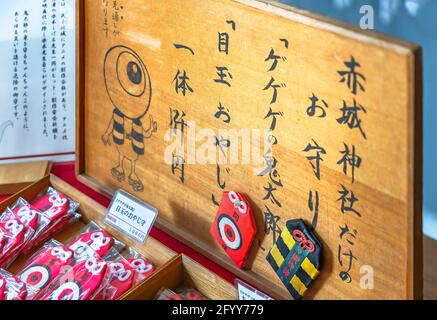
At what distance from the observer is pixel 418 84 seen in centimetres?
104

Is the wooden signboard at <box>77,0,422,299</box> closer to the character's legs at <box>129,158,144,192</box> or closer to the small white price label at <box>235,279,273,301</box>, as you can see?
the character's legs at <box>129,158,144,192</box>

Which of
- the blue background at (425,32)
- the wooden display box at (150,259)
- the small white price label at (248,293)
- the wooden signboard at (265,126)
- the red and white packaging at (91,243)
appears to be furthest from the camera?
the blue background at (425,32)

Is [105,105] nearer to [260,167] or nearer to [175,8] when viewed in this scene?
[175,8]

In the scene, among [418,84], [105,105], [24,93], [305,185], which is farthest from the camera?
[24,93]

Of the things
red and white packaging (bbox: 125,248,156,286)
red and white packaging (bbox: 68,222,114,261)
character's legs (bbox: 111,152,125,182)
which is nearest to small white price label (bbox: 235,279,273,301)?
red and white packaging (bbox: 125,248,156,286)

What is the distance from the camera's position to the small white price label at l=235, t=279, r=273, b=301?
1240mm

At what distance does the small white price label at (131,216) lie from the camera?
1447mm

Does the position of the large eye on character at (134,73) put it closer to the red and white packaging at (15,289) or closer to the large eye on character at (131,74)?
the large eye on character at (131,74)

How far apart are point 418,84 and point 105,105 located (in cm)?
87

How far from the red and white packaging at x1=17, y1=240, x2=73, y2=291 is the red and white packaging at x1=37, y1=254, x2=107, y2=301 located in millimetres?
A: 36

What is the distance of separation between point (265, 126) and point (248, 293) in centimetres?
32

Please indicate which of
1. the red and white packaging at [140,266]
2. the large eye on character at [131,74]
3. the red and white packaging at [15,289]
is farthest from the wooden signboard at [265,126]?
the red and white packaging at [15,289]

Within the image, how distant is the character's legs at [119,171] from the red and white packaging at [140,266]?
223mm
